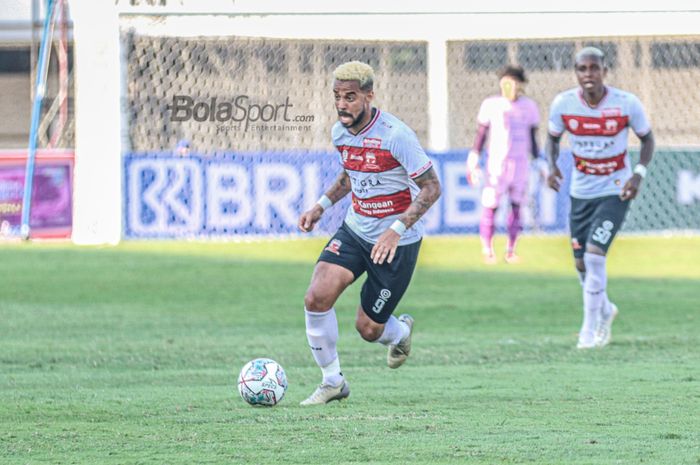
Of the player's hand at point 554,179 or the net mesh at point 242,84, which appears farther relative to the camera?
the net mesh at point 242,84

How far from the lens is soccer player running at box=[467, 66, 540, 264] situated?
62.4 ft

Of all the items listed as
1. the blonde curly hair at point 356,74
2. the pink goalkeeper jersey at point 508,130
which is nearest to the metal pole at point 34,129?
the pink goalkeeper jersey at point 508,130

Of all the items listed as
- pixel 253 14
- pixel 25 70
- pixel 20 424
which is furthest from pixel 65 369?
pixel 25 70

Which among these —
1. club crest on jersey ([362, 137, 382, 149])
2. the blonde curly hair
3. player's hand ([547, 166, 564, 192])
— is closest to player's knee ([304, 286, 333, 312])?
club crest on jersey ([362, 137, 382, 149])

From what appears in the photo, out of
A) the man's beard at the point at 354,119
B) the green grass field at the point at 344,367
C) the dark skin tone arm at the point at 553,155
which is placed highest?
the man's beard at the point at 354,119

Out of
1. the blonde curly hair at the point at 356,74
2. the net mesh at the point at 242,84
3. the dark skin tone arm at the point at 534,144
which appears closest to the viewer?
the blonde curly hair at the point at 356,74

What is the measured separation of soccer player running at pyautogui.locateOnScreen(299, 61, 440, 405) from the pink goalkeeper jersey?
11.2 m

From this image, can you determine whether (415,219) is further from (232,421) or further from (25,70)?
(25,70)

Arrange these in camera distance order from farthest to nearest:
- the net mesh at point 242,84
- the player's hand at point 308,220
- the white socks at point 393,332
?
the net mesh at point 242,84, the white socks at point 393,332, the player's hand at point 308,220

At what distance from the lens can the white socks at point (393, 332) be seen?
877 centimetres

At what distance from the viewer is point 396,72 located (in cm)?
2534

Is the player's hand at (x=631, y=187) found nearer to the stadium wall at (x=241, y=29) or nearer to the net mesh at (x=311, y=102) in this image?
the stadium wall at (x=241, y=29)

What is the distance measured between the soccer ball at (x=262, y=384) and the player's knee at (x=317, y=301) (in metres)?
0.39

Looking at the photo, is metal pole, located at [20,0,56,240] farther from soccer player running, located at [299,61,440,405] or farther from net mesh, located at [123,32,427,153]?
soccer player running, located at [299,61,440,405]
